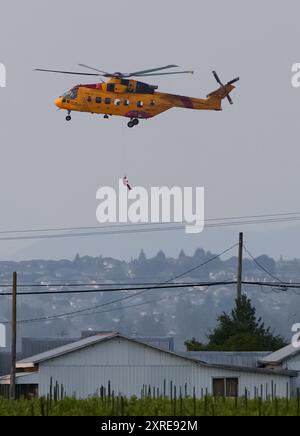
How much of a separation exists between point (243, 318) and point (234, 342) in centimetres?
248

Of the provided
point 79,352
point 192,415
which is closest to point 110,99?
point 79,352

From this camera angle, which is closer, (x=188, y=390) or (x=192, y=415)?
(x=192, y=415)

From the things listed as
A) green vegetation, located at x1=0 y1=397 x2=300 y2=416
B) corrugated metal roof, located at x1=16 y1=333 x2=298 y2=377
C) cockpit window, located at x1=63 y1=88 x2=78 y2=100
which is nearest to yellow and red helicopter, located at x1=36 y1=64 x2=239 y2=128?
cockpit window, located at x1=63 y1=88 x2=78 y2=100

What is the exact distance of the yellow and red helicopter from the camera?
97688 millimetres

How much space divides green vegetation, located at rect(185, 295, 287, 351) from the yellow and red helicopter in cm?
1673

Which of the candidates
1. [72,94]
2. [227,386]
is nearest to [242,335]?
[72,94]

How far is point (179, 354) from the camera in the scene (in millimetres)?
87750

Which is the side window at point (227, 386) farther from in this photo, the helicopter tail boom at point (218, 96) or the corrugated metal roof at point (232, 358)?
the helicopter tail boom at point (218, 96)

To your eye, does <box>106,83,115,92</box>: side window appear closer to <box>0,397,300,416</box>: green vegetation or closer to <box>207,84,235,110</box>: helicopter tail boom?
<box>207,84,235,110</box>: helicopter tail boom

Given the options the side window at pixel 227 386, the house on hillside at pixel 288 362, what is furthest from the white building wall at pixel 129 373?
the house on hillside at pixel 288 362

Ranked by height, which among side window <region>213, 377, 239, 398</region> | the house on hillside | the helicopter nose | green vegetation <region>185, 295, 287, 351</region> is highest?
the helicopter nose
